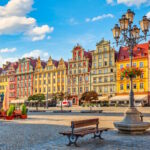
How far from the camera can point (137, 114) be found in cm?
1229

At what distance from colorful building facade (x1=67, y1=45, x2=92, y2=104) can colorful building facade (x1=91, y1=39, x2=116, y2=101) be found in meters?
1.79

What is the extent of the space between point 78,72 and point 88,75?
2.91 metres

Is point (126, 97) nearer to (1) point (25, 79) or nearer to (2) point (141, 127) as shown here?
(1) point (25, 79)

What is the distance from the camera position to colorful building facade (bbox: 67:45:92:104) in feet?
199

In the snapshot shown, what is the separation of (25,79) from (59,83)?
13.6 metres

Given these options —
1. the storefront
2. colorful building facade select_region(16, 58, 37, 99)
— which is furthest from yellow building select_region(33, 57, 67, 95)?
the storefront

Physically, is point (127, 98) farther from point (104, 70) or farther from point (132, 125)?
point (132, 125)

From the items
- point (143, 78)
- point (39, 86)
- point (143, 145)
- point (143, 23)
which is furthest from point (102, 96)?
point (143, 145)

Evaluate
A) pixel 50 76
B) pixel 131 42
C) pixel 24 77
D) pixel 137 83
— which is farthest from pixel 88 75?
pixel 131 42

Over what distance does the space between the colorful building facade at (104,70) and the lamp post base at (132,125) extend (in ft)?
140

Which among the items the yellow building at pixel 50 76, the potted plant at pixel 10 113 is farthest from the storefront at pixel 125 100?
the potted plant at pixel 10 113

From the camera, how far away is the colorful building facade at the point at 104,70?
5628cm

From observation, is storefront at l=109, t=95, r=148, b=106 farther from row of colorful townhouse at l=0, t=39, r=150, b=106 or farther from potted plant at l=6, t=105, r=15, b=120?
potted plant at l=6, t=105, r=15, b=120

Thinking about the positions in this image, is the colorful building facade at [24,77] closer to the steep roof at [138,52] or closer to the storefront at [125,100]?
the steep roof at [138,52]
